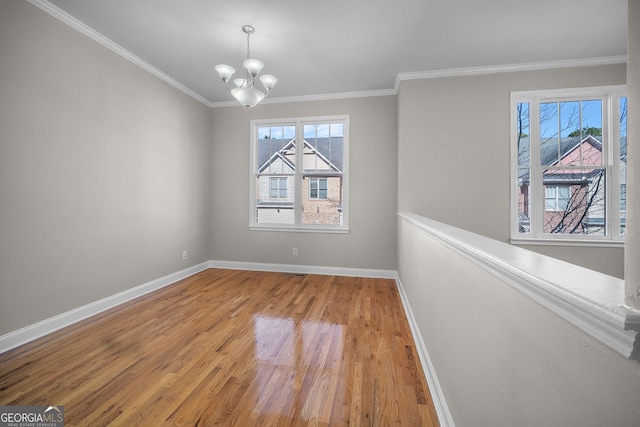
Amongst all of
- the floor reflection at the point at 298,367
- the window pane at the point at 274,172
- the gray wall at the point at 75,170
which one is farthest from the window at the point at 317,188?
the floor reflection at the point at 298,367

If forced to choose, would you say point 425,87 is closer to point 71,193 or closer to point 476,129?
point 476,129

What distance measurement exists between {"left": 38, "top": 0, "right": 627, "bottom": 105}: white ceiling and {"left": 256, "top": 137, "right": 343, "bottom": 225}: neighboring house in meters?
1.21

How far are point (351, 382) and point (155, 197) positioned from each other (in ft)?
10.8

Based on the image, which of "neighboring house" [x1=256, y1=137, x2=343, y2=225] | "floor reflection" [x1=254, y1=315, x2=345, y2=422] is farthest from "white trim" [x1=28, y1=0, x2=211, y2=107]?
"floor reflection" [x1=254, y1=315, x2=345, y2=422]

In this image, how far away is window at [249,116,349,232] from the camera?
436 cm

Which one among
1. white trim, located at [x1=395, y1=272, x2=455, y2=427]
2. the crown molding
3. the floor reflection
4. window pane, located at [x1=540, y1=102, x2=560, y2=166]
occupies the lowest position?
the floor reflection

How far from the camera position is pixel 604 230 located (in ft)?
10.6

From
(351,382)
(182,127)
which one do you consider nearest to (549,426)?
(351,382)

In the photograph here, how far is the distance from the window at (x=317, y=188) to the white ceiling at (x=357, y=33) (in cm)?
154

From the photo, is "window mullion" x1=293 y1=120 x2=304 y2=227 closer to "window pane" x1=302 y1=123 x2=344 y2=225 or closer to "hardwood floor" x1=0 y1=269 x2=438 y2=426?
"window pane" x1=302 y1=123 x2=344 y2=225

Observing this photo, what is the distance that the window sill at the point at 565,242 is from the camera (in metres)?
3.18

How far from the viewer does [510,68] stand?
11.0 feet

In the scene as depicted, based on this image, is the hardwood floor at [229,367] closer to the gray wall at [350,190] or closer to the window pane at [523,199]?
the gray wall at [350,190]

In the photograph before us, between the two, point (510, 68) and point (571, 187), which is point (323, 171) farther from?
point (571, 187)
